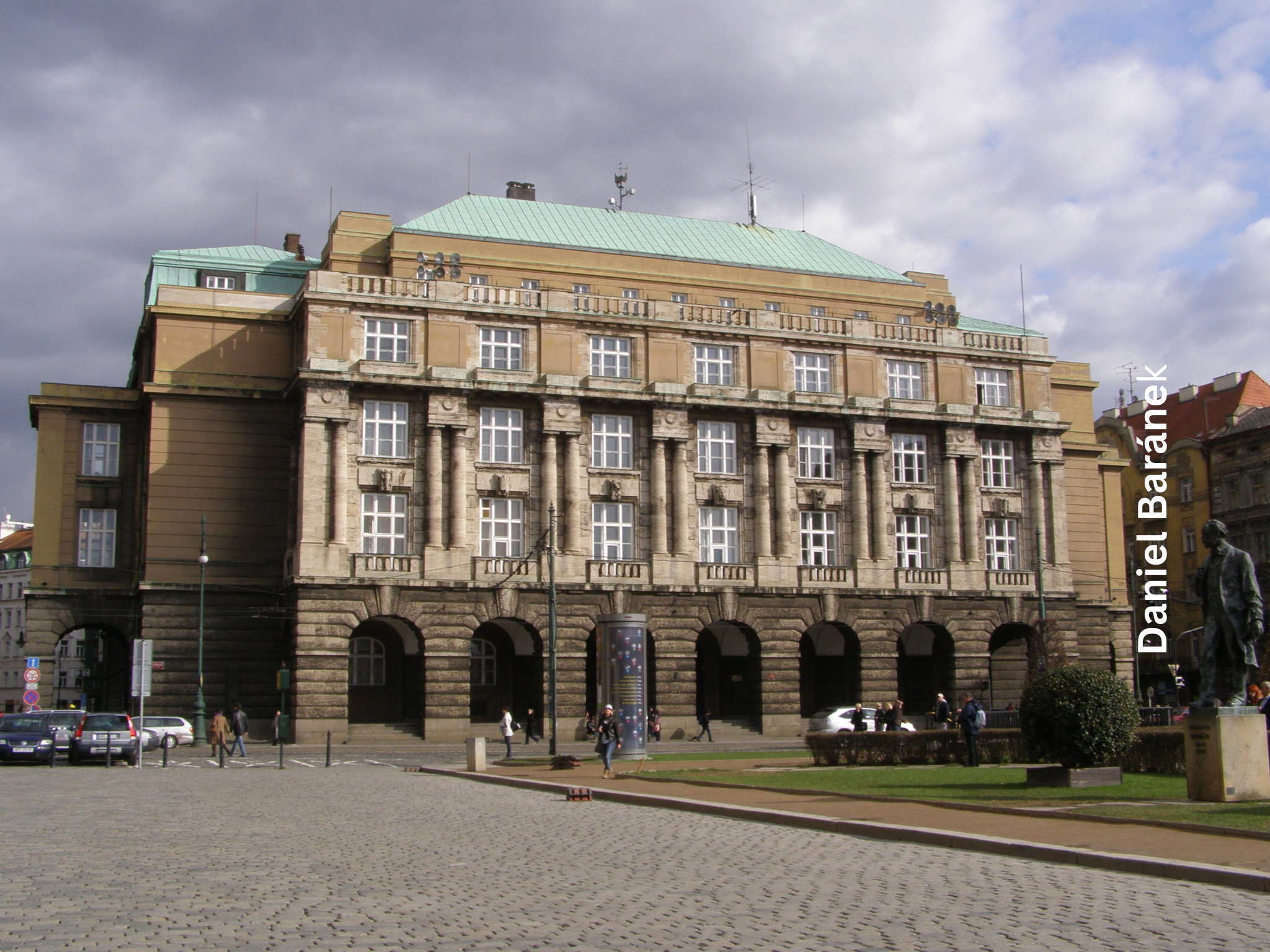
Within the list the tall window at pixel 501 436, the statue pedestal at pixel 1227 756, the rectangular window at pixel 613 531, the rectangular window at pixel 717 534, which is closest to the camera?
the statue pedestal at pixel 1227 756

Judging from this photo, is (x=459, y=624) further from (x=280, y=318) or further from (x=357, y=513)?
(x=280, y=318)

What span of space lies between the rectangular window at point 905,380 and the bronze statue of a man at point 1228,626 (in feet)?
141

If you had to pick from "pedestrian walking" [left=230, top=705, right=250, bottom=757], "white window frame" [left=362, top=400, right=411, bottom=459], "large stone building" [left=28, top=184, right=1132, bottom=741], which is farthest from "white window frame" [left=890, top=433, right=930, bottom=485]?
"pedestrian walking" [left=230, top=705, right=250, bottom=757]

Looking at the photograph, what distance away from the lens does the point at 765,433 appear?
61156 millimetres

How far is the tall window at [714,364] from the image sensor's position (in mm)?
61500

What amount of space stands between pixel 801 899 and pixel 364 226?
5458 cm

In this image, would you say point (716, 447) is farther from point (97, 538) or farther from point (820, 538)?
point (97, 538)

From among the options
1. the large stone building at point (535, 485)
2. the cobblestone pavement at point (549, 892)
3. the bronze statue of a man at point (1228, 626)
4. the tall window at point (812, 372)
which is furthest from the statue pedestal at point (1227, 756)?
the tall window at point (812, 372)

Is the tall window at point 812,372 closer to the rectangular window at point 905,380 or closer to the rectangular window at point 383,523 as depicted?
the rectangular window at point 905,380

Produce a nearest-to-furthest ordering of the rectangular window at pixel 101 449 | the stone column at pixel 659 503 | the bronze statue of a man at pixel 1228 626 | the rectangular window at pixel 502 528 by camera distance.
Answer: the bronze statue of a man at pixel 1228 626
the rectangular window at pixel 502 528
the stone column at pixel 659 503
the rectangular window at pixel 101 449

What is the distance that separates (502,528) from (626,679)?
18.6 m

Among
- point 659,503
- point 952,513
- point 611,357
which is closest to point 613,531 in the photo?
point 659,503

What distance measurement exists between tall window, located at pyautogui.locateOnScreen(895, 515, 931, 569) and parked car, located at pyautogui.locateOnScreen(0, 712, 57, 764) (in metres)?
37.1

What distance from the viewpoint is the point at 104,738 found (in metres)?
41.9
